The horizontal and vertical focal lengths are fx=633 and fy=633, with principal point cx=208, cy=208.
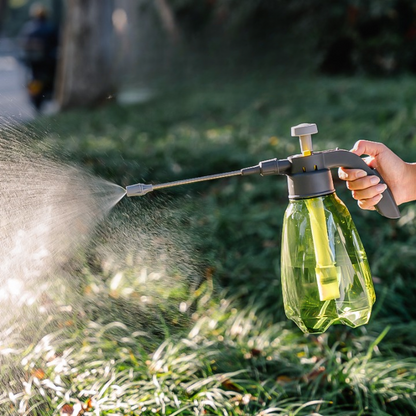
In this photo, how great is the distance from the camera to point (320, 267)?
1576 mm

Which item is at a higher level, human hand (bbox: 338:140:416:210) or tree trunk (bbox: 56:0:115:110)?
tree trunk (bbox: 56:0:115:110)

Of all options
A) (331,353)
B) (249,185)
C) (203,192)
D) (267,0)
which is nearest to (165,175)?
(203,192)

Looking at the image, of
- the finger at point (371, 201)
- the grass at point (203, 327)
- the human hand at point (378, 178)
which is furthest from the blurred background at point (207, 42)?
the finger at point (371, 201)

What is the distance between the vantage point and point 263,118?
8133mm

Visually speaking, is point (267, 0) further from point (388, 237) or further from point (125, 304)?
point (125, 304)

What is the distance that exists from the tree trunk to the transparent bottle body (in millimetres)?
8670

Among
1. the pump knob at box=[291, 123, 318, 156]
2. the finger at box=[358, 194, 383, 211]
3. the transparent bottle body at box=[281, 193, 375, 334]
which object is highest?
the pump knob at box=[291, 123, 318, 156]

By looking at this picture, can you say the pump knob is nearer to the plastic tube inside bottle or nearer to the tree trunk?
the plastic tube inside bottle

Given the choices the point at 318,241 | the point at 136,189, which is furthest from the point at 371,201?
the point at 136,189

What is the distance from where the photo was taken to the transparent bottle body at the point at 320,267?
1578 millimetres

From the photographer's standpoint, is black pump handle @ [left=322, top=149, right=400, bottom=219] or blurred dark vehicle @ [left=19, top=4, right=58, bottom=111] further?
blurred dark vehicle @ [left=19, top=4, right=58, bottom=111]

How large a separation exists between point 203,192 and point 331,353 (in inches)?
96.8

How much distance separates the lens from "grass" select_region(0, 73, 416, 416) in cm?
222

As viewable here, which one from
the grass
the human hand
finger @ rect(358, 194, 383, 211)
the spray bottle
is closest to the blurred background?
the grass
